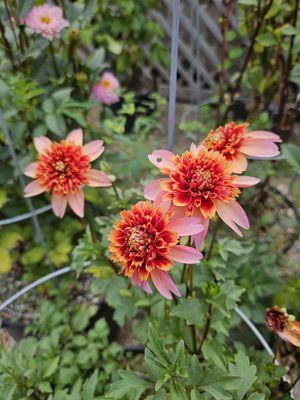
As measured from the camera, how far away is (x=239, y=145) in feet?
2.11

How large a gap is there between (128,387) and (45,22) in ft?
3.25

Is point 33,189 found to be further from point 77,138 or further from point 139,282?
point 139,282

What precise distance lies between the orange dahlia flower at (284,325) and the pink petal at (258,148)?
27 cm

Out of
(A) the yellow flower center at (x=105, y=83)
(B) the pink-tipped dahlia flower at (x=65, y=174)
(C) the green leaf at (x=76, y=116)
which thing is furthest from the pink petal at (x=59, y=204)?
(A) the yellow flower center at (x=105, y=83)

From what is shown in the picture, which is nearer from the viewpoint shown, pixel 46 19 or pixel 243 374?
pixel 243 374

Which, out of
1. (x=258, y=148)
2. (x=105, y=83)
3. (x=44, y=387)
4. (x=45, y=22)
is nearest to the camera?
(x=258, y=148)

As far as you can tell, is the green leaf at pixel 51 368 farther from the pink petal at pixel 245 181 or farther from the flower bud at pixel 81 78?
the flower bud at pixel 81 78

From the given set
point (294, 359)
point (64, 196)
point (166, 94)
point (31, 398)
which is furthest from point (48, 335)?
point (166, 94)

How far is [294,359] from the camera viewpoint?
1.21m

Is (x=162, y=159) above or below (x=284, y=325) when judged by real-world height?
above

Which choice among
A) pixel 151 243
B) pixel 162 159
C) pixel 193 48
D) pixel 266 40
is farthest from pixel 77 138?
pixel 193 48

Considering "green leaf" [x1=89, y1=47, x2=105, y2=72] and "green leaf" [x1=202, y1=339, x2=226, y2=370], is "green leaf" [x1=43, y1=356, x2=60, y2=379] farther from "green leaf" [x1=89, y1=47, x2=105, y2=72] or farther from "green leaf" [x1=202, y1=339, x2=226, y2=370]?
"green leaf" [x1=89, y1=47, x2=105, y2=72]

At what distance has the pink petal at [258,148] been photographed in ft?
2.07

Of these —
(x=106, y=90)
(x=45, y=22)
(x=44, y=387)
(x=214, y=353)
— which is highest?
(x=45, y=22)
